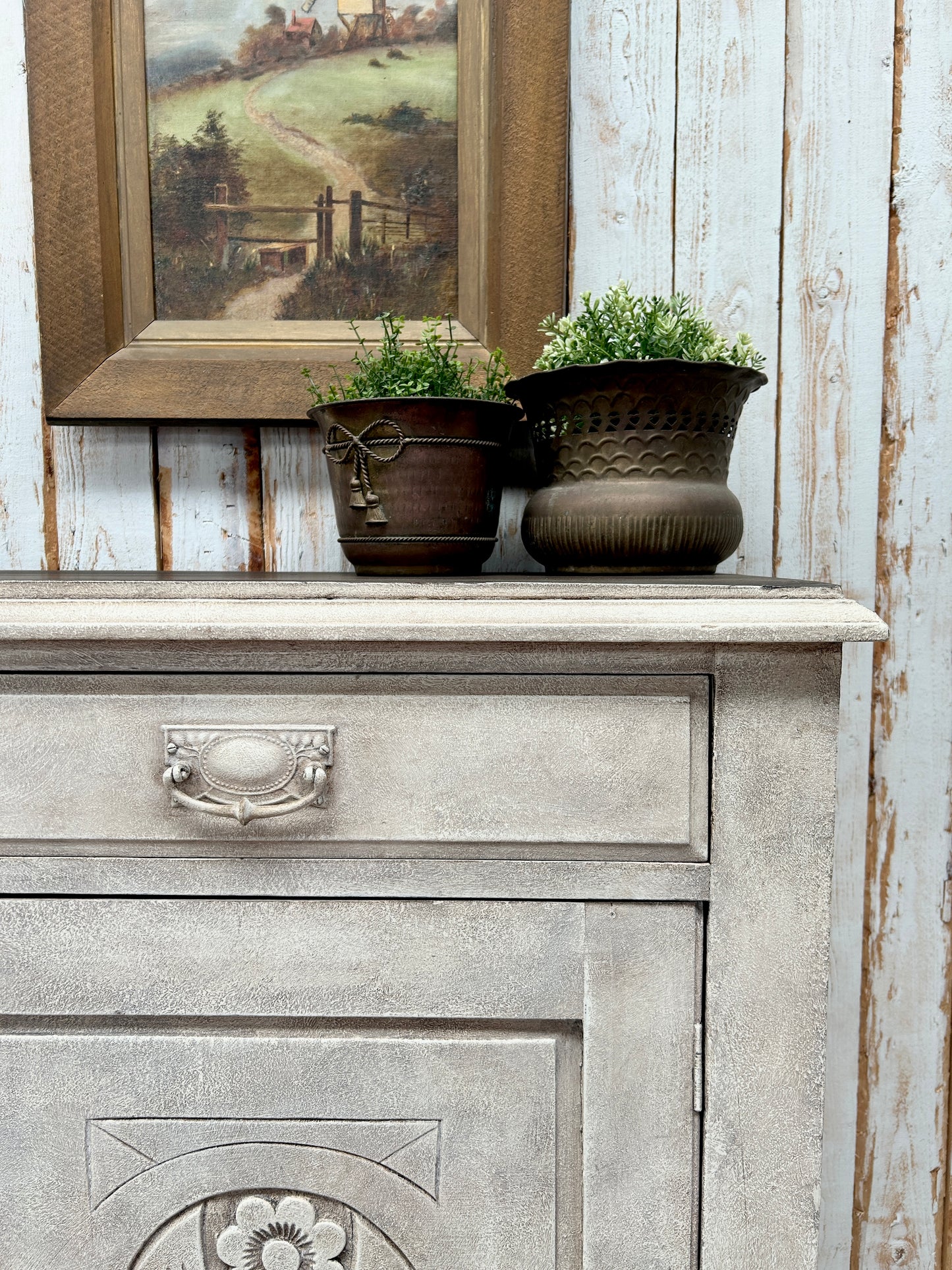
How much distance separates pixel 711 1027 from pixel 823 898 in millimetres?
114

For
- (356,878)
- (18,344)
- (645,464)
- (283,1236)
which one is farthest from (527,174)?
(283,1236)

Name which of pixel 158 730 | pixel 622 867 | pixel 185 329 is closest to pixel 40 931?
pixel 158 730

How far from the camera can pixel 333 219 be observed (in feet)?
2.86

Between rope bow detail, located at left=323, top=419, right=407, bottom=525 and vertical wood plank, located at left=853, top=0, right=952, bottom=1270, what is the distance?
598mm

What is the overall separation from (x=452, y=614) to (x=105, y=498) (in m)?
0.59

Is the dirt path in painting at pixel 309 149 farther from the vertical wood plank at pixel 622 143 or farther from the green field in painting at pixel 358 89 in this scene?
the vertical wood plank at pixel 622 143

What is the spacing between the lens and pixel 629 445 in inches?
26.4

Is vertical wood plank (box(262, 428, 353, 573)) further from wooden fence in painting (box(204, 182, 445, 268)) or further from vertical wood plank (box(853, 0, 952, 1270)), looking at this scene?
vertical wood plank (box(853, 0, 952, 1270))

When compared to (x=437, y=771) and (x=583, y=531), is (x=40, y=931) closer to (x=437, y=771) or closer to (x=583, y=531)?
(x=437, y=771)

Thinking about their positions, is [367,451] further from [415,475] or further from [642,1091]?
[642,1091]

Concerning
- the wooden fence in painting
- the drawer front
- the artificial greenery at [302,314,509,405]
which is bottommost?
the drawer front

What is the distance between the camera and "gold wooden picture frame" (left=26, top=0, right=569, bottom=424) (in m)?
0.83

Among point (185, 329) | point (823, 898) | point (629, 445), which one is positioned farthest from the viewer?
point (185, 329)

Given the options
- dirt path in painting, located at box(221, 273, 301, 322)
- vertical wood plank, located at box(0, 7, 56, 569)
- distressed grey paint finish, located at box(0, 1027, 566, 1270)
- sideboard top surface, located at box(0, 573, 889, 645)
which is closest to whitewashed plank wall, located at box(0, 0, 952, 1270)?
vertical wood plank, located at box(0, 7, 56, 569)
